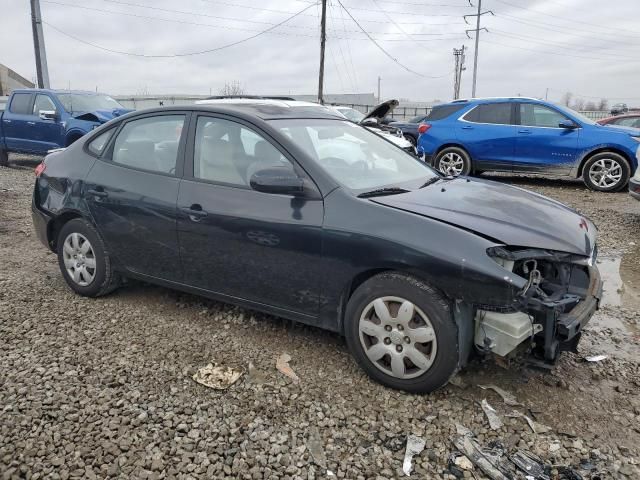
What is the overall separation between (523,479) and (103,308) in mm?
3269

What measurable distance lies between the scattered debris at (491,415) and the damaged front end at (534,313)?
0.99 ft

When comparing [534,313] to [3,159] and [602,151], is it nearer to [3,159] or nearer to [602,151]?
[602,151]

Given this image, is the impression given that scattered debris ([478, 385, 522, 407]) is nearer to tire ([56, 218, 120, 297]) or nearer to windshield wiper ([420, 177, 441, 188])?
windshield wiper ([420, 177, 441, 188])

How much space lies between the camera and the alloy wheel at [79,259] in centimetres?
420

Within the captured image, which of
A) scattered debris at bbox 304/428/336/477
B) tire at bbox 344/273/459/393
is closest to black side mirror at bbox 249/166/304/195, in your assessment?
tire at bbox 344/273/459/393

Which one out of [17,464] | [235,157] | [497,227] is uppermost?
[235,157]

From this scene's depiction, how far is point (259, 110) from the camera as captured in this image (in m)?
3.65

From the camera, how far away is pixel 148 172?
383 centimetres

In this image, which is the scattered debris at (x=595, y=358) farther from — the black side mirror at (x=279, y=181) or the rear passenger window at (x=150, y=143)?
the rear passenger window at (x=150, y=143)

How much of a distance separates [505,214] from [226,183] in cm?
Result: 180

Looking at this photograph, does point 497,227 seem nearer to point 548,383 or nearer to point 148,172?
point 548,383

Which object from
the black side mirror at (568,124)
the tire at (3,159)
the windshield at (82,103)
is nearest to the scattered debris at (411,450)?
the black side mirror at (568,124)

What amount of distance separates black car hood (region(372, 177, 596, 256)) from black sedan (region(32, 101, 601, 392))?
0.05 ft

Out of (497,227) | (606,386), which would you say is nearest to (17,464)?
(497,227)
